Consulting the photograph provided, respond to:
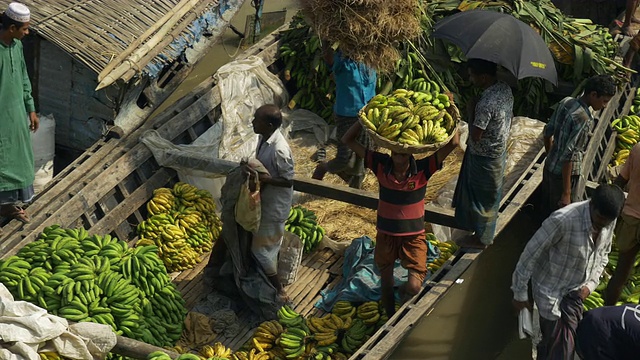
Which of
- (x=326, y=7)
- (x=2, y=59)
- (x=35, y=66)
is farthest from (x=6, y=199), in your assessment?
(x=326, y=7)

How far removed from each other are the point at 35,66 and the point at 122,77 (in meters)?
0.94

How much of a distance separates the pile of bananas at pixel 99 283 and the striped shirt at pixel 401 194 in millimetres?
1522

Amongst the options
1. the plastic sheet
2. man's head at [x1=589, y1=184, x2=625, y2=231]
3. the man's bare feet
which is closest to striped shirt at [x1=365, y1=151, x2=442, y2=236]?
man's head at [x1=589, y1=184, x2=625, y2=231]

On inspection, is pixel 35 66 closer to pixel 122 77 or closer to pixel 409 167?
pixel 122 77

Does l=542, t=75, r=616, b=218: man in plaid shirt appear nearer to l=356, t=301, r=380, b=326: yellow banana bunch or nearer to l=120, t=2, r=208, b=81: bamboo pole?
l=356, t=301, r=380, b=326: yellow banana bunch

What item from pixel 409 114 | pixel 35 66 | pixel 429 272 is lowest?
pixel 429 272

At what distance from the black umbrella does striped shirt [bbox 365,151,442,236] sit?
2.57ft

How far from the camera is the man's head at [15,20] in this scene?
6.78 meters

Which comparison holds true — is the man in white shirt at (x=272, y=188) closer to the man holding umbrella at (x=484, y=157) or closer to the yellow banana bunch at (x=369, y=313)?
the yellow banana bunch at (x=369, y=313)

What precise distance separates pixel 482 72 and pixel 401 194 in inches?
36.3

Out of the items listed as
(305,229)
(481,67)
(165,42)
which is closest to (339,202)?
(305,229)

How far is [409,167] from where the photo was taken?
254 inches

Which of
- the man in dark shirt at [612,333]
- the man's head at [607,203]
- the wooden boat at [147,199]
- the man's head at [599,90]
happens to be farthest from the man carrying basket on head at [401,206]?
the man in dark shirt at [612,333]

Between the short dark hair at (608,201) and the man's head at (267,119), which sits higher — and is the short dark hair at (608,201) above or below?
above
